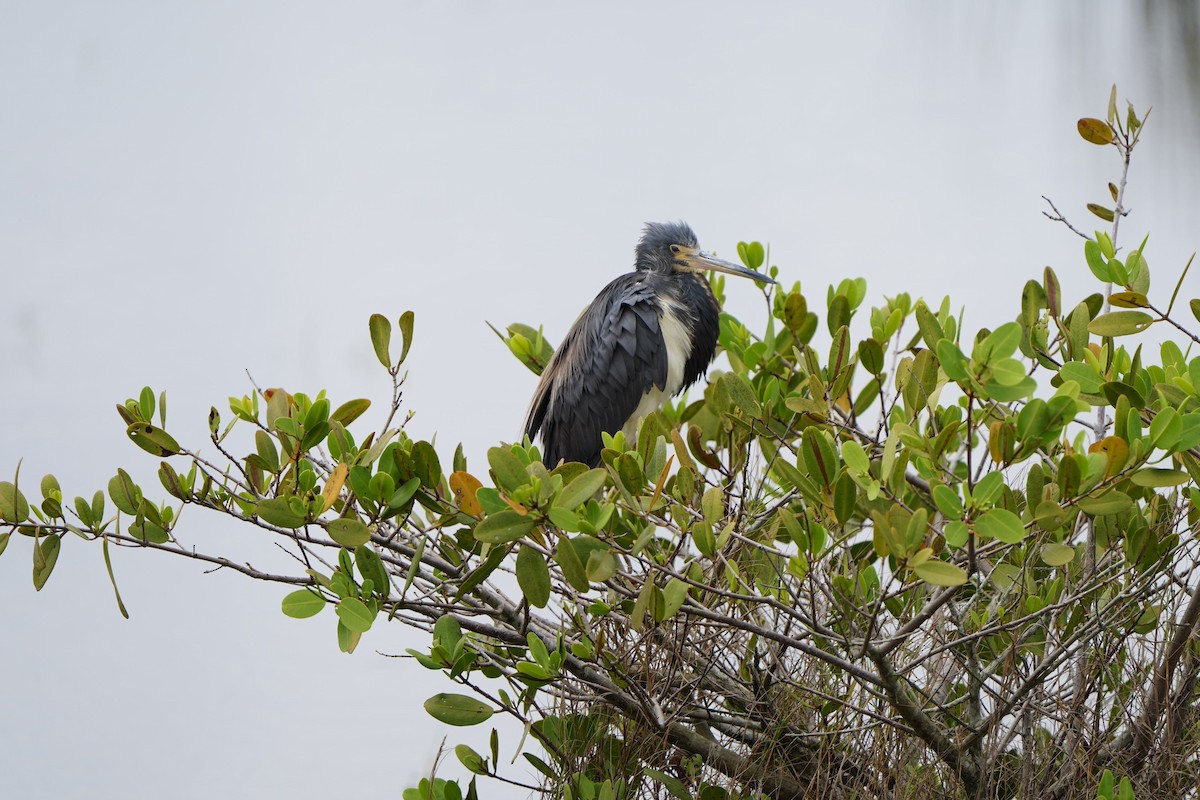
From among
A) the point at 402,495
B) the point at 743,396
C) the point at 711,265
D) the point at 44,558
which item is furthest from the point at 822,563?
the point at 711,265

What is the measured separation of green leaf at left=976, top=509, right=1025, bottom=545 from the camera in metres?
0.95

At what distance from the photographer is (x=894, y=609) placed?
1506 millimetres

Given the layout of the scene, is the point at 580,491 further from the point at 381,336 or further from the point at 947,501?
the point at 381,336

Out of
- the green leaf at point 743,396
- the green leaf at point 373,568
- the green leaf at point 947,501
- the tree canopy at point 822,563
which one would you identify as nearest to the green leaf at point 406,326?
the tree canopy at point 822,563

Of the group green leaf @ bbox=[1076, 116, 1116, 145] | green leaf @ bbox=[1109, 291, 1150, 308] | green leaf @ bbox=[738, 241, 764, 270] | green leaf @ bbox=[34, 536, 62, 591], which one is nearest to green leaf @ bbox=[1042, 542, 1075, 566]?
green leaf @ bbox=[1109, 291, 1150, 308]

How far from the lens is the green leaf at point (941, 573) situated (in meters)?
0.94

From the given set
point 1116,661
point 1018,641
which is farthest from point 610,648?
point 1116,661

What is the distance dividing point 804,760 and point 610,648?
310mm

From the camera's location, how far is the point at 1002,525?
954mm

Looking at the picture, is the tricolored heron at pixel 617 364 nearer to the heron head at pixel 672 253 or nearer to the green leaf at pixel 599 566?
the heron head at pixel 672 253

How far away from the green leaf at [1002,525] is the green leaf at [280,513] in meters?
0.68

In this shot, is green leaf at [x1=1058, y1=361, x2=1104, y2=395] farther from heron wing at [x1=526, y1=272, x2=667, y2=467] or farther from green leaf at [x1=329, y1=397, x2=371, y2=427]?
heron wing at [x1=526, y1=272, x2=667, y2=467]

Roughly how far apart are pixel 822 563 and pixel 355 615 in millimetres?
671

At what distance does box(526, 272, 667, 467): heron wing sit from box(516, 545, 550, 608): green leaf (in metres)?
1.48
